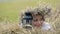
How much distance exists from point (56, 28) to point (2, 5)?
623 cm

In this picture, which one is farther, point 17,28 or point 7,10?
point 7,10

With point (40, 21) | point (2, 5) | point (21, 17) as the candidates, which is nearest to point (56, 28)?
point (40, 21)

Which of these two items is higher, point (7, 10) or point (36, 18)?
point (36, 18)

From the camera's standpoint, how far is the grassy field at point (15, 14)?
528cm

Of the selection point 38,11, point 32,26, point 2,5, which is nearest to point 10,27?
point 32,26

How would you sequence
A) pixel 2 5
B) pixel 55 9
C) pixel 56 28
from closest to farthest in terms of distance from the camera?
pixel 56 28 → pixel 55 9 → pixel 2 5

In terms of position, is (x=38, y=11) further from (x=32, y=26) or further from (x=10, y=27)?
(x=10, y=27)

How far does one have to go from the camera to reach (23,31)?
526cm

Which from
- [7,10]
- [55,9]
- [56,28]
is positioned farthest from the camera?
[7,10]

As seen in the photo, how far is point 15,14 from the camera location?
32.0ft

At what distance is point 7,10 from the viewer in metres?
11.0

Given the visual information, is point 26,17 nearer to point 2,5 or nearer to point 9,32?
point 9,32

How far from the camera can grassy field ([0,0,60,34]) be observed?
5.28 metres

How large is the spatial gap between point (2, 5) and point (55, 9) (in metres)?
3.53
